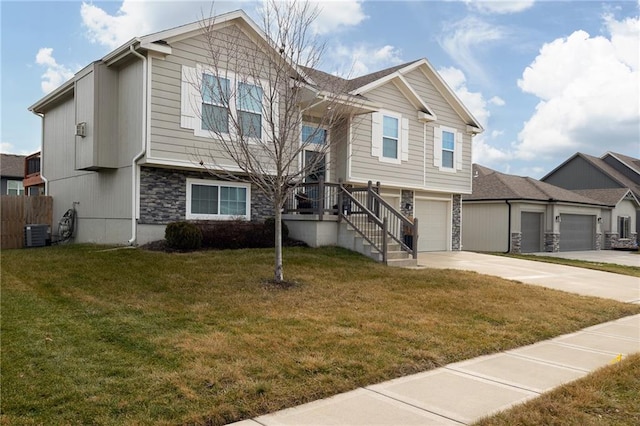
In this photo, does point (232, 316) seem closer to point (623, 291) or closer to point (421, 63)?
point (623, 291)

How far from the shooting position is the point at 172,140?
1204cm

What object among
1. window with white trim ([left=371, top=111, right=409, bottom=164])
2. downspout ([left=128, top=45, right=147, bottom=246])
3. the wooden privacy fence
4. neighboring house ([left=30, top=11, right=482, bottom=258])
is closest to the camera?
downspout ([left=128, top=45, right=147, bottom=246])

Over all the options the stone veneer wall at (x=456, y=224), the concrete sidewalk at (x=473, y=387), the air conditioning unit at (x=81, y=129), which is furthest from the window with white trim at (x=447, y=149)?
the air conditioning unit at (x=81, y=129)

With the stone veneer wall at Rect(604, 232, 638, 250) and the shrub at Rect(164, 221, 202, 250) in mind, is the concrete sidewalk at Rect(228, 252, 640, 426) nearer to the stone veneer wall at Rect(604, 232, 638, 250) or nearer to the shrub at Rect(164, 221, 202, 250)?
the shrub at Rect(164, 221, 202, 250)

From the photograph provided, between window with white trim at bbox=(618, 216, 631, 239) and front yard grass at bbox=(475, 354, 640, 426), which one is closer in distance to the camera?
front yard grass at bbox=(475, 354, 640, 426)

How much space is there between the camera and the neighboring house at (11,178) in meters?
33.0

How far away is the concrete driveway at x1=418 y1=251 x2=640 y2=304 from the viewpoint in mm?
10789

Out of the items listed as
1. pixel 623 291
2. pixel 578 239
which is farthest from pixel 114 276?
pixel 578 239

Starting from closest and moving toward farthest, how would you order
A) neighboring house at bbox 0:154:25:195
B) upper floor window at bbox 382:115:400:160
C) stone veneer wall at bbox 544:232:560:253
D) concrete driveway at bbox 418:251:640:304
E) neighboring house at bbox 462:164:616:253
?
concrete driveway at bbox 418:251:640:304 → upper floor window at bbox 382:115:400:160 → neighboring house at bbox 462:164:616:253 → stone veneer wall at bbox 544:232:560:253 → neighboring house at bbox 0:154:25:195

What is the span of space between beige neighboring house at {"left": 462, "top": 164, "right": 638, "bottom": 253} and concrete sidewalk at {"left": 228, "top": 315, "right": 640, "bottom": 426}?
1811 centimetres

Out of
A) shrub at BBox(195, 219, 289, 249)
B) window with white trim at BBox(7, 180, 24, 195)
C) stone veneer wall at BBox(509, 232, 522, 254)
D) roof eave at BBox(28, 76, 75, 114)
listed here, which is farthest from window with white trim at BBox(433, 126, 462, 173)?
window with white trim at BBox(7, 180, 24, 195)

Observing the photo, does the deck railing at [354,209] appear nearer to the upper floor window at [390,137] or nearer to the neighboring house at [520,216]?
the upper floor window at [390,137]

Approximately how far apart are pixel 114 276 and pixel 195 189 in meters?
4.59

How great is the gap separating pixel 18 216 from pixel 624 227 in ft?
115
